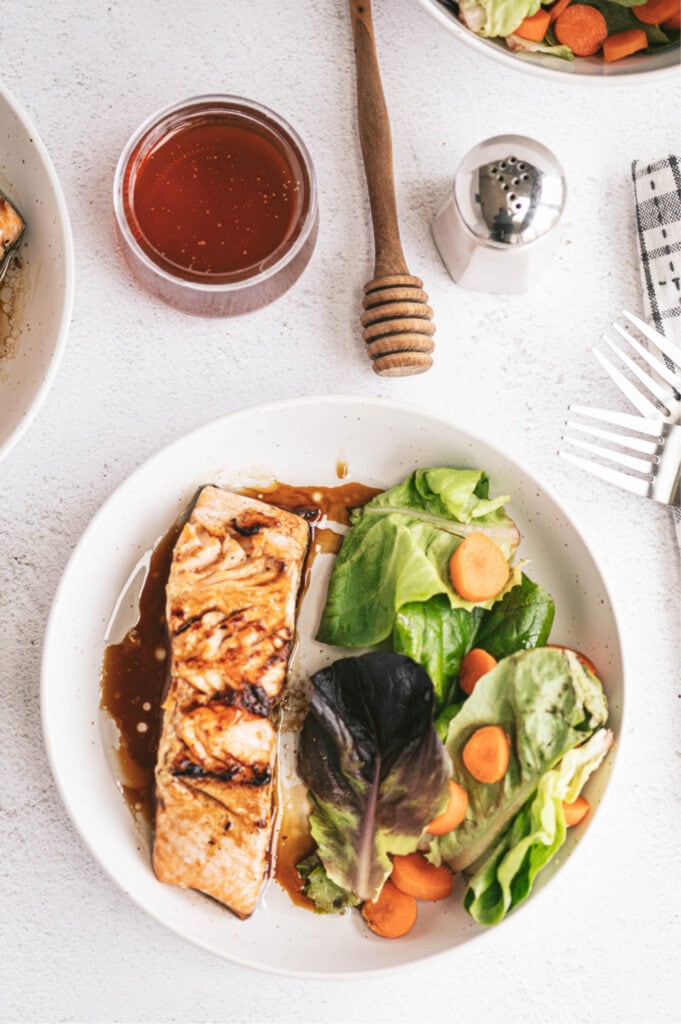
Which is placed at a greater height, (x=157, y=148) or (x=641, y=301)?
(x=157, y=148)

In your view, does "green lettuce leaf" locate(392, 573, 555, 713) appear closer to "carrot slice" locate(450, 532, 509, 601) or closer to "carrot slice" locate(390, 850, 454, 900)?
"carrot slice" locate(450, 532, 509, 601)

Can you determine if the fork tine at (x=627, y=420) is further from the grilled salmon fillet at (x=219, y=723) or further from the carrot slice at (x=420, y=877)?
the carrot slice at (x=420, y=877)

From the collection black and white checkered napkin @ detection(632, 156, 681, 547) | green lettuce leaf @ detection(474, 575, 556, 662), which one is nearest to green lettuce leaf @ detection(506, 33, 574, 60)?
black and white checkered napkin @ detection(632, 156, 681, 547)

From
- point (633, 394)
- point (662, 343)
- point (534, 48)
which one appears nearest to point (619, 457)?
point (633, 394)

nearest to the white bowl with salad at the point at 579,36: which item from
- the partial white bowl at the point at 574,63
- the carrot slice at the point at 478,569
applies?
the partial white bowl at the point at 574,63

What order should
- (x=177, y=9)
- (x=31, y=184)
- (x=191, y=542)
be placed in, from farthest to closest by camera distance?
(x=177, y=9) < (x=191, y=542) < (x=31, y=184)

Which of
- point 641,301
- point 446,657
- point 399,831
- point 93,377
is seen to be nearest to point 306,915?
point 399,831

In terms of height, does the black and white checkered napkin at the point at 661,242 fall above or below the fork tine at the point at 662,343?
above

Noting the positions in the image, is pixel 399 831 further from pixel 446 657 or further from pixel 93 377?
pixel 93 377
